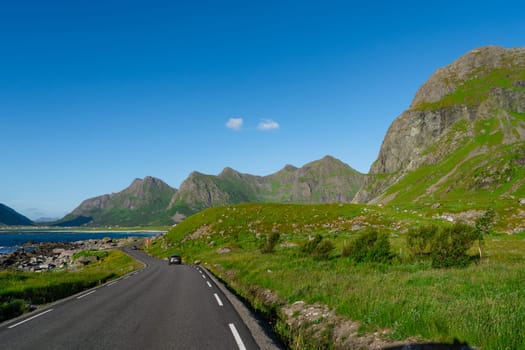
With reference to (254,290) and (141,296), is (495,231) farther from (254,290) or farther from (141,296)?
(141,296)

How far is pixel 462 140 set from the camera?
141 m

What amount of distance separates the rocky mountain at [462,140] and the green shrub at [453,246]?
138 ft

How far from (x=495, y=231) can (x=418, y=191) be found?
87.2 metres

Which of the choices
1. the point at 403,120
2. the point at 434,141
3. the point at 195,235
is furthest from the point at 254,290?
the point at 403,120

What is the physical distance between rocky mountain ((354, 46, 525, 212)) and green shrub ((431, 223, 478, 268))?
41916 millimetres

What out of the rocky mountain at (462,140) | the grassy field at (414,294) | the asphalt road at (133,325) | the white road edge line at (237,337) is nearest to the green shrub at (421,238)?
the grassy field at (414,294)

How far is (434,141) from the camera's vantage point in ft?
522

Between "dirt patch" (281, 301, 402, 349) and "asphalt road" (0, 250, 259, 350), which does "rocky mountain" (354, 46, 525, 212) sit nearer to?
"dirt patch" (281, 301, 402, 349)

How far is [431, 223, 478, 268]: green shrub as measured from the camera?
1769 cm

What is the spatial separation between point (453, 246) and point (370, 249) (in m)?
5.05

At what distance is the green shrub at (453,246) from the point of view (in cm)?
1769

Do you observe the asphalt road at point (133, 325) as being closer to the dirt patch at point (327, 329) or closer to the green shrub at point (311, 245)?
the dirt patch at point (327, 329)

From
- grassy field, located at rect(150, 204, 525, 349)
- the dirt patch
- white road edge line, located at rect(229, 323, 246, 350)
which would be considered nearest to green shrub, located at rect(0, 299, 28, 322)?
white road edge line, located at rect(229, 323, 246, 350)

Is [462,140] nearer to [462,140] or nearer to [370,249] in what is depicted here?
[462,140]
